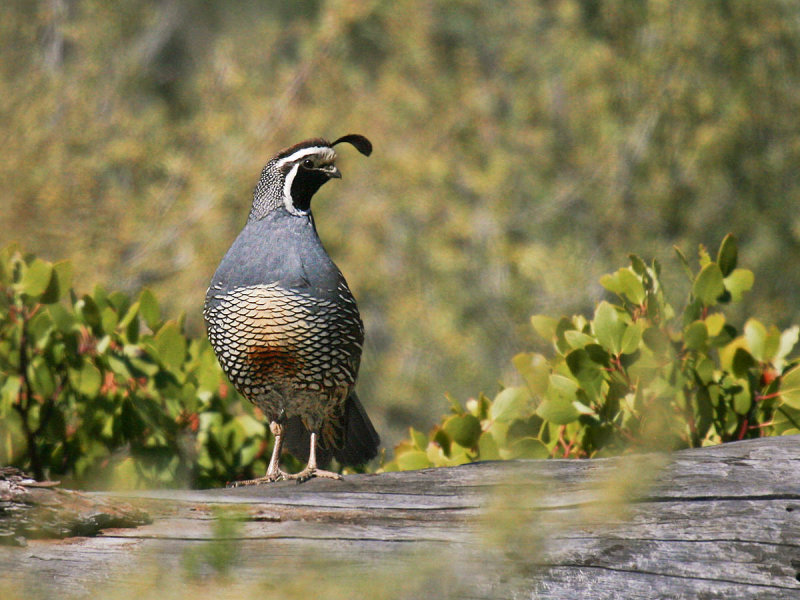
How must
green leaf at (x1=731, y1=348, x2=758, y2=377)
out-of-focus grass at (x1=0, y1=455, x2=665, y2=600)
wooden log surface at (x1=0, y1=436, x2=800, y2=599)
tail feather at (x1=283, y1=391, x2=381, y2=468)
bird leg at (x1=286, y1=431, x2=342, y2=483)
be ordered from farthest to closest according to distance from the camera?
1. tail feather at (x1=283, y1=391, x2=381, y2=468)
2. green leaf at (x1=731, y1=348, x2=758, y2=377)
3. bird leg at (x1=286, y1=431, x2=342, y2=483)
4. wooden log surface at (x1=0, y1=436, x2=800, y2=599)
5. out-of-focus grass at (x1=0, y1=455, x2=665, y2=600)

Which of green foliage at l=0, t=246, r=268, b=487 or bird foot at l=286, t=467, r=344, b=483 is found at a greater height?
green foliage at l=0, t=246, r=268, b=487

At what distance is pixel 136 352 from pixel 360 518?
112cm

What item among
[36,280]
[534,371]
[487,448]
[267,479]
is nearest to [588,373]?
[534,371]

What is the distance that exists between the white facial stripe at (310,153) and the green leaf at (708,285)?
1.17 metres

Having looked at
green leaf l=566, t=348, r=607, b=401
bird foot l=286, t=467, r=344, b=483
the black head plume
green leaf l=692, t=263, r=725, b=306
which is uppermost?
the black head plume

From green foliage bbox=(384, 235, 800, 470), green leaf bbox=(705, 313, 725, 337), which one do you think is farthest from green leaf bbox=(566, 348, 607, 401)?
green leaf bbox=(705, 313, 725, 337)

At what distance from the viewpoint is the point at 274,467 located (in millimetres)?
3199

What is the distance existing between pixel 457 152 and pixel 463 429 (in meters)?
6.24

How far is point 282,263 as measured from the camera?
3162mm

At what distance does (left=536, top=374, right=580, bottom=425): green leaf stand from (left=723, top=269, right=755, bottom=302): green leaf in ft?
1.75

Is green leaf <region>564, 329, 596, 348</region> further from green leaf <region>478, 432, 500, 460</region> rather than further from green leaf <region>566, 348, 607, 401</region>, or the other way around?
green leaf <region>478, 432, 500, 460</region>

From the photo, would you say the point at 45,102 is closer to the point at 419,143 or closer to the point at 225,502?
the point at 419,143

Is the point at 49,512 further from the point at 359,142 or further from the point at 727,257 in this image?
the point at 727,257

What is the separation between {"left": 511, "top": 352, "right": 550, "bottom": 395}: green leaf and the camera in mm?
3242
